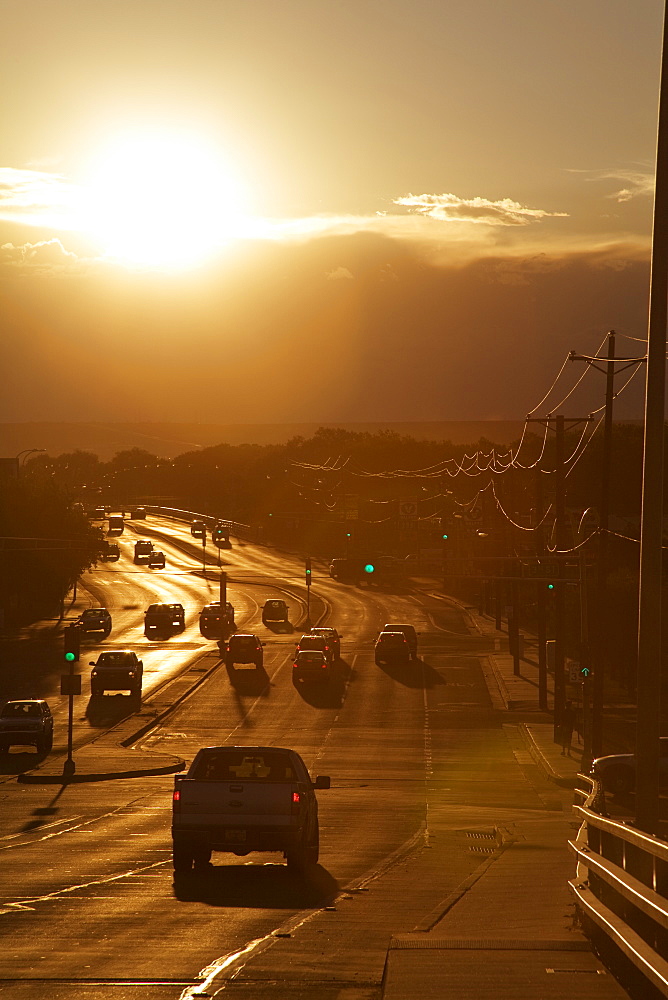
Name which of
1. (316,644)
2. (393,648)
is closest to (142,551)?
(393,648)

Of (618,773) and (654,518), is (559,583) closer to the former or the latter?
(618,773)

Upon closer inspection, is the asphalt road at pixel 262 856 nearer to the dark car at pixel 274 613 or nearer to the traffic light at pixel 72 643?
the traffic light at pixel 72 643

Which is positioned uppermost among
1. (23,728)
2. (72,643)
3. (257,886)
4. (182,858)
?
(182,858)

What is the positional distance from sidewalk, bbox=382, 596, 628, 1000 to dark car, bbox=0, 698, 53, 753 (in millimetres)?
21021

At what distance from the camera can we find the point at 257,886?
1688 cm

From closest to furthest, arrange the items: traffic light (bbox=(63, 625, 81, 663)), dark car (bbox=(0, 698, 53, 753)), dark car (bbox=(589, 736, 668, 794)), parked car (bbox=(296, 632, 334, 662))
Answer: dark car (bbox=(589, 736, 668, 794))
traffic light (bbox=(63, 625, 81, 663))
dark car (bbox=(0, 698, 53, 753))
parked car (bbox=(296, 632, 334, 662))

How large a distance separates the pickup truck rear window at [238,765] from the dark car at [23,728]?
881 inches

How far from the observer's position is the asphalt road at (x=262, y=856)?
1116cm

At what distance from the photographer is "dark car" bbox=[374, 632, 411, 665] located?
6700 centimetres

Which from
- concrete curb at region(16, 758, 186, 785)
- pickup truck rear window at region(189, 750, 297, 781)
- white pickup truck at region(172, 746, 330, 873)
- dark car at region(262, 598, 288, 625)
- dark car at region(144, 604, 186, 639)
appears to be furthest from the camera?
dark car at region(262, 598, 288, 625)

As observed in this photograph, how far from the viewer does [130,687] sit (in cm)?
5547

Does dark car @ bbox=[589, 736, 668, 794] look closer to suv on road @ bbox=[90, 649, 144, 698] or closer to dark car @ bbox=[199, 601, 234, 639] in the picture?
suv on road @ bbox=[90, 649, 144, 698]

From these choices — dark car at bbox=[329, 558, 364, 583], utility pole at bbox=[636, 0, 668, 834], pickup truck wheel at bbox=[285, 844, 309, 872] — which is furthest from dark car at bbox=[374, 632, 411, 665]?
utility pole at bbox=[636, 0, 668, 834]

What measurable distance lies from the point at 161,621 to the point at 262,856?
6361cm
